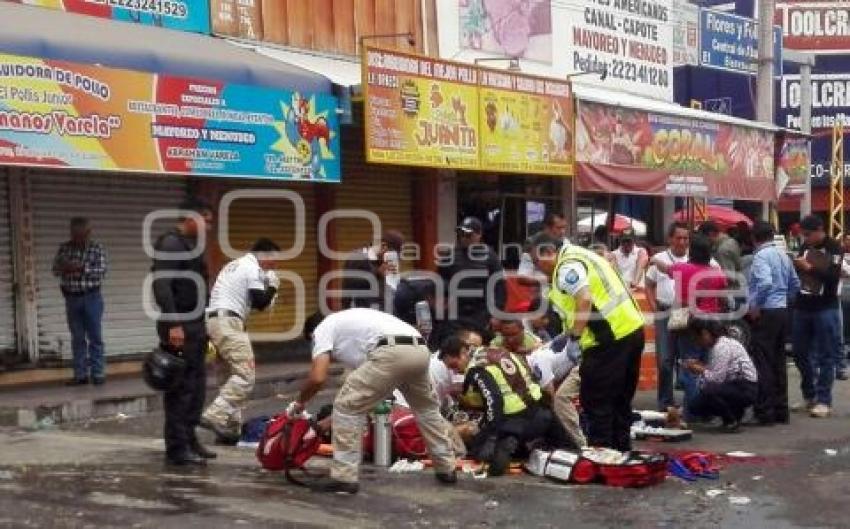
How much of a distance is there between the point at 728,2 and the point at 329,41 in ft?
47.8

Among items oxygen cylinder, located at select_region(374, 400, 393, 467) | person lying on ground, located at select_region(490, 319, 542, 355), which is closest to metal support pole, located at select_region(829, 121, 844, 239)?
person lying on ground, located at select_region(490, 319, 542, 355)

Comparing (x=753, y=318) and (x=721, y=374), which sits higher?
(x=753, y=318)

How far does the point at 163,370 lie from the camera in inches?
332

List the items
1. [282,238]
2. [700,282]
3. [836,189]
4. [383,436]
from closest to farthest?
[383,436]
[700,282]
[282,238]
[836,189]

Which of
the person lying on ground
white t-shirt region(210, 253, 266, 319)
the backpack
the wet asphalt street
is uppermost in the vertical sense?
white t-shirt region(210, 253, 266, 319)

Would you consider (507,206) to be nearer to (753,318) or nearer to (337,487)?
(753,318)

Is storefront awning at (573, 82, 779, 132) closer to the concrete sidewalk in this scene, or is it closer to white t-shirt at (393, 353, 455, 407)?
the concrete sidewalk

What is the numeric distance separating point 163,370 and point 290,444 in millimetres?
963

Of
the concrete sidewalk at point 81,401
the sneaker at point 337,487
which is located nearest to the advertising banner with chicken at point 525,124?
the concrete sidewalk at point 81,401

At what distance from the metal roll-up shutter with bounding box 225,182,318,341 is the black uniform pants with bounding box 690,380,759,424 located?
6.36m

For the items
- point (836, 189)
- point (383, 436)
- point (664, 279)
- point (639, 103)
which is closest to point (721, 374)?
point (664, 279)

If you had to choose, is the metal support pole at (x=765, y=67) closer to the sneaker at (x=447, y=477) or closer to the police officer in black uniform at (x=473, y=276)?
the police officer in black uniform at (x=473, y=276)

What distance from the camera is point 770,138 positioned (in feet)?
75.6

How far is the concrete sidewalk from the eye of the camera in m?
10.9
